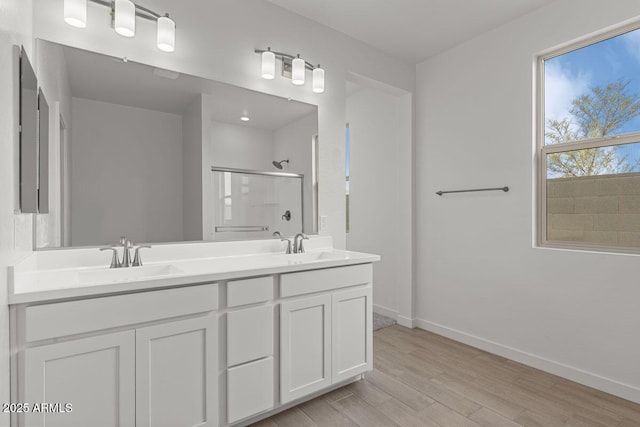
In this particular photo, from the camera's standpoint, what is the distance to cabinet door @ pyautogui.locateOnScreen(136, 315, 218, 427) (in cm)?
135

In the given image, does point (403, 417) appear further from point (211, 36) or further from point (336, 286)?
point (211, 36)

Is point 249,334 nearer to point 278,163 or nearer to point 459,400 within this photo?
point 278,163

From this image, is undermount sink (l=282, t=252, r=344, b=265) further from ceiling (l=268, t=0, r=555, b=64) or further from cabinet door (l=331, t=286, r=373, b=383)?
ceiling (l=268, t=0, r=555, b=64)

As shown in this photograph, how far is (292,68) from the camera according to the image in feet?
7.68

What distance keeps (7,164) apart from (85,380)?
809mm

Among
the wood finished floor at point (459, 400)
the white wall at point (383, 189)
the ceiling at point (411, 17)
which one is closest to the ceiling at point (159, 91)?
the ceiling at point (411, 17)

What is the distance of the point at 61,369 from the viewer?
3.94 ft

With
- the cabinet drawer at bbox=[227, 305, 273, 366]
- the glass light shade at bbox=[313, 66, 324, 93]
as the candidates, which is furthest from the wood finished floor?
the glass light shade at bbox=[313, 66, 324, 93]

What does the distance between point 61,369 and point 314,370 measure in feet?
3.82

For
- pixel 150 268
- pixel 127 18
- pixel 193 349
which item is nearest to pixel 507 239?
pixel 193 349

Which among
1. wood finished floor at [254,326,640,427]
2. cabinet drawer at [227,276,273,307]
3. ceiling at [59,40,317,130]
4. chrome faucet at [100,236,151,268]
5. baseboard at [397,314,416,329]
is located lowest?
wood finished floor at [254,326,640,427]

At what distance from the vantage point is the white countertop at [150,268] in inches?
47.7

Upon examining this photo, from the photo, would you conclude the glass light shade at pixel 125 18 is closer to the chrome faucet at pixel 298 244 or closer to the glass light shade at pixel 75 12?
the glass light shade at pixel 75 12

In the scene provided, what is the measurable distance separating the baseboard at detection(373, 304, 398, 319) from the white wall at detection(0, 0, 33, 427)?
3.06 metres
